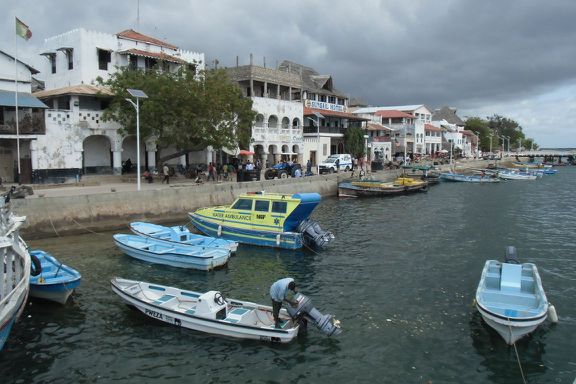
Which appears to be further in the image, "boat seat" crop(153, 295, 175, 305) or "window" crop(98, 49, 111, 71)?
"window" crop(98, 49, 111, 71)

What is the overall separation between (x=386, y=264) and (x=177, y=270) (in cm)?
900

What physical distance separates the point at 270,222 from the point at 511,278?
12023 mm

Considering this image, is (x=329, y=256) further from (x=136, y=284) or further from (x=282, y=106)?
(x=282, y=106)

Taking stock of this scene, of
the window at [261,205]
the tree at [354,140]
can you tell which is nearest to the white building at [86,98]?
the window at [261,205]

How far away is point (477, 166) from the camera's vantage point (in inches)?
3674

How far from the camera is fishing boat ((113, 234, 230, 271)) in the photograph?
19.1m

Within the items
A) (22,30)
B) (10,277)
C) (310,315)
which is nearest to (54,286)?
(10,277)

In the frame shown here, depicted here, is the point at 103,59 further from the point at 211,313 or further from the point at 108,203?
the point at 211,313

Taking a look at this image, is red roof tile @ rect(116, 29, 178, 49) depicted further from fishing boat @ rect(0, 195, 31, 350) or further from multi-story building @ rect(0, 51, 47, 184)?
fishing boat @ rect(0, 195, 31, 350)

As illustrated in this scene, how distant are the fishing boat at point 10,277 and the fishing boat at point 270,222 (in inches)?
448

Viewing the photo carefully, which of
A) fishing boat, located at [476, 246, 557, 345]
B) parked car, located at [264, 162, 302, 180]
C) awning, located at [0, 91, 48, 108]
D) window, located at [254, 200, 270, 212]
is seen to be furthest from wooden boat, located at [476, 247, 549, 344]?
awning, located at [0, 91, 48, 108]

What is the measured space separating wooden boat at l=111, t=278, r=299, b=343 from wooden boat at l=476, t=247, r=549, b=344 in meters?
5.33

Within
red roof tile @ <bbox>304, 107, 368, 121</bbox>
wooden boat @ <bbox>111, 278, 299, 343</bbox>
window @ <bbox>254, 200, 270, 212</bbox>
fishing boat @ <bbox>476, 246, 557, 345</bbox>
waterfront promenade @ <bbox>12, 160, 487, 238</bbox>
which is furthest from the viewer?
red roof tile @ <bbox>304, 107, 368, 121</bbox>

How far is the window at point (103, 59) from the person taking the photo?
134ft
